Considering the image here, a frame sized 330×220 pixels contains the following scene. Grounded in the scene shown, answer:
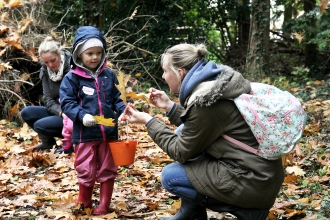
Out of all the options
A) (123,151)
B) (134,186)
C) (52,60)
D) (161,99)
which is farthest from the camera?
(52,60)

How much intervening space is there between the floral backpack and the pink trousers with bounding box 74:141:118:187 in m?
1.27

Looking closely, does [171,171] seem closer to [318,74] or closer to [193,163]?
[193,163]

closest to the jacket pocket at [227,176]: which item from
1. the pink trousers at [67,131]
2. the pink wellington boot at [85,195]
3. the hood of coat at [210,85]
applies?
the hood of coat at [210,85]

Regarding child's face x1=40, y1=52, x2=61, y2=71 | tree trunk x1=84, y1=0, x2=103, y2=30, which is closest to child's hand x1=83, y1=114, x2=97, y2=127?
child's face x1=40, y1=52, x2=61, y2=71

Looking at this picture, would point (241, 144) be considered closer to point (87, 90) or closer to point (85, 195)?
point (87, 90)

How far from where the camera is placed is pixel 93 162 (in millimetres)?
3580

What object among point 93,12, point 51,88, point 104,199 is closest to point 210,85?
point 104,199

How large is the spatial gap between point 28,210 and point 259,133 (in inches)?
81.7

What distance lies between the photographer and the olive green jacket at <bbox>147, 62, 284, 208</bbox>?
2756 mm

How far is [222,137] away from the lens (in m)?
2.85

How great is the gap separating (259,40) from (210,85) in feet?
26.1

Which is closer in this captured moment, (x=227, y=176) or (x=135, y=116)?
(x=227, y=176)

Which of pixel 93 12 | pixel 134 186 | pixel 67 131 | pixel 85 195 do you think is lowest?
pixel 134 186

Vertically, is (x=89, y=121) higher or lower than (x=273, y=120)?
lower
